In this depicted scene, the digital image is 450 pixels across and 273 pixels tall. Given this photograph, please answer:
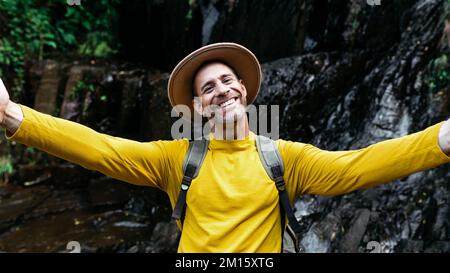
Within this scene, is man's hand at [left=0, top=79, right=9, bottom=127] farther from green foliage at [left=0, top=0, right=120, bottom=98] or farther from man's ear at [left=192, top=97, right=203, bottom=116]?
green foliage at [left=0, top=0, right=120, bottom=98]

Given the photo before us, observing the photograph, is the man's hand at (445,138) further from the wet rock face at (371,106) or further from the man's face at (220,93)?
the wet rock face at (371,106)

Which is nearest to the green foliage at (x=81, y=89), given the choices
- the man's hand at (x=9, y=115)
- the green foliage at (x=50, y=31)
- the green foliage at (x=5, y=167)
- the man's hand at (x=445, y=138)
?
the green foliage at (x=50, y=31)

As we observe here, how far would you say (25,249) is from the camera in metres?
5.57

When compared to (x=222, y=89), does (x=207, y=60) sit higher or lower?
higher

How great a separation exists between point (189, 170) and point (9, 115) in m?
0.78

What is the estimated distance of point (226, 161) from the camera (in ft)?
6.67

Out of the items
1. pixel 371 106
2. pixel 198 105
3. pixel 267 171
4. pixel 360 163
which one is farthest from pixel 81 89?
pixel 360 163

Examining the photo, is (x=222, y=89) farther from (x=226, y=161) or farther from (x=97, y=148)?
(x=97, y=148)

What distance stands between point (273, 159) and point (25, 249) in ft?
15.3

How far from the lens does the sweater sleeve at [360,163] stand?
5.70 feet

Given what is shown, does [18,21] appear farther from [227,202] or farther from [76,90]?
[227,202]

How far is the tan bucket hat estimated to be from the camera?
218cm

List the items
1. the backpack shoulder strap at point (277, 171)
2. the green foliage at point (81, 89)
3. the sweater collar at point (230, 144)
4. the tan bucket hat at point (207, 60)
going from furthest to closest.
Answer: the green foliage at point (81, 89) < the tan bucket hat at point (207, 60) < the sweater collar at point (230, 144) < the backpack shoulder strap at point (277, 171)

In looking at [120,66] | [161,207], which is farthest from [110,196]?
[120,66]
